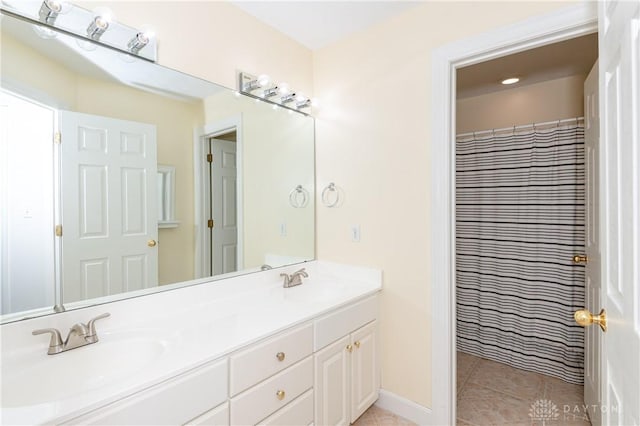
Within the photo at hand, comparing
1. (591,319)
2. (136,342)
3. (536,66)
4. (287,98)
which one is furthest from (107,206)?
(536,66)

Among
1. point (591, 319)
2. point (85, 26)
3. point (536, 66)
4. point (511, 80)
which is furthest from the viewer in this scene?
point (511, 80)

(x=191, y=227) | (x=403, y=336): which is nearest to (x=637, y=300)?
(x=403, y=336)

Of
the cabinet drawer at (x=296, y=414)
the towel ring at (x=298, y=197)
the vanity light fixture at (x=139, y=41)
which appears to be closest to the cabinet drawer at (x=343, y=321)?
the cabinet drawer at (x=296, y=414)

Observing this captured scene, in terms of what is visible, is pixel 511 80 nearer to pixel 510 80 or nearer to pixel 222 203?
pixel 510 80

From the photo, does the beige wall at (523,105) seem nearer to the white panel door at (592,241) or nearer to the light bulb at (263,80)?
the white panel door at (592,241)

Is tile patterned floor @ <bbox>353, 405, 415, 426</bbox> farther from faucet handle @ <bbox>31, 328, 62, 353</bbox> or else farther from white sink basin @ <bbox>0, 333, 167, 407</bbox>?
faucet handle @ <bbox>31, 328, 62, 353</bbox>

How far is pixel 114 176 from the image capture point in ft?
4.36

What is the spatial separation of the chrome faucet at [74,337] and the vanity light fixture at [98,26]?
3.67 feet

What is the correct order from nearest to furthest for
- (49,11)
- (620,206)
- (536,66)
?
(620,206)
(49,11)
(536,66)

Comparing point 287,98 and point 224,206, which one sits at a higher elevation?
point 287,98

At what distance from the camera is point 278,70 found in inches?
81.0

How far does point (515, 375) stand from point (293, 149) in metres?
2.45

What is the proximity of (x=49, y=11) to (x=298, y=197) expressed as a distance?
1512 millimetres

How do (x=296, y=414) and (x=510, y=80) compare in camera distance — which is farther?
(x=510, y=80)
